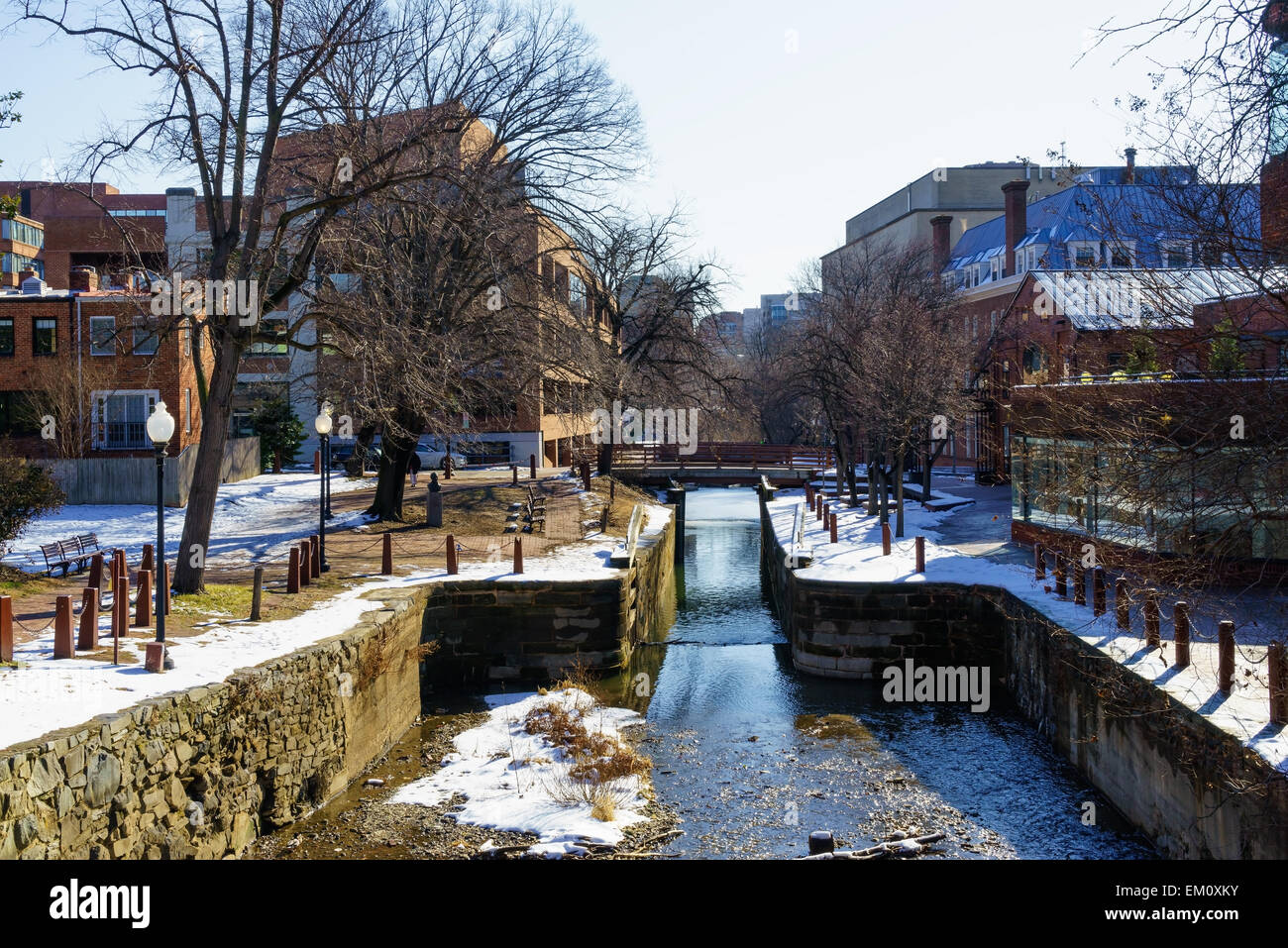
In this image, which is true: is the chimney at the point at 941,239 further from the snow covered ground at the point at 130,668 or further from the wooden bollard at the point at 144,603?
the wooden bollard at the point at 144,603

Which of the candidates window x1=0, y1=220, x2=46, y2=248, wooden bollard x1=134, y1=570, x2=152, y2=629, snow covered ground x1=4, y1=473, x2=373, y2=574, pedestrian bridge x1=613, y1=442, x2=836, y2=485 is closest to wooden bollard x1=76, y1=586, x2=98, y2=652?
wooden bollard x1=134, y1=570, x2=152, y2=629

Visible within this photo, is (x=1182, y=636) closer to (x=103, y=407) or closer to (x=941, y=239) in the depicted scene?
(x=103, y=407)

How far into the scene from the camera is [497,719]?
16453 mm

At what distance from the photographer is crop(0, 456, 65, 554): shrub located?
53.6 ft

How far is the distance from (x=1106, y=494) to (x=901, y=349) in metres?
19.4

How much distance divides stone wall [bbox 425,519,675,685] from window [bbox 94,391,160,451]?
17978 mm

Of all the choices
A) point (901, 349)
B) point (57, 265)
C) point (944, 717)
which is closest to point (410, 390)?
point (944, 717)

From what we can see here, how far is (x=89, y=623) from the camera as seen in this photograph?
12.0 meters

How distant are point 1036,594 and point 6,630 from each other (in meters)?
14.3

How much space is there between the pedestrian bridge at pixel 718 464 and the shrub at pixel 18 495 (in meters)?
27.4

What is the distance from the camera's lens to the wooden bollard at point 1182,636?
484 inches

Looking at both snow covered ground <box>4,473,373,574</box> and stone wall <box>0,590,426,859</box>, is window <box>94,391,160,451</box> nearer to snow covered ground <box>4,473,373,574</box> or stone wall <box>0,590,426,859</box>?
snow covered ground <box>4,473,373,574</box>

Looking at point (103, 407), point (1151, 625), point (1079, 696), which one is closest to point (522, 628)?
point (1079, 696)

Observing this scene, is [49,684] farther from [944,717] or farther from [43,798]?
[944,717]
